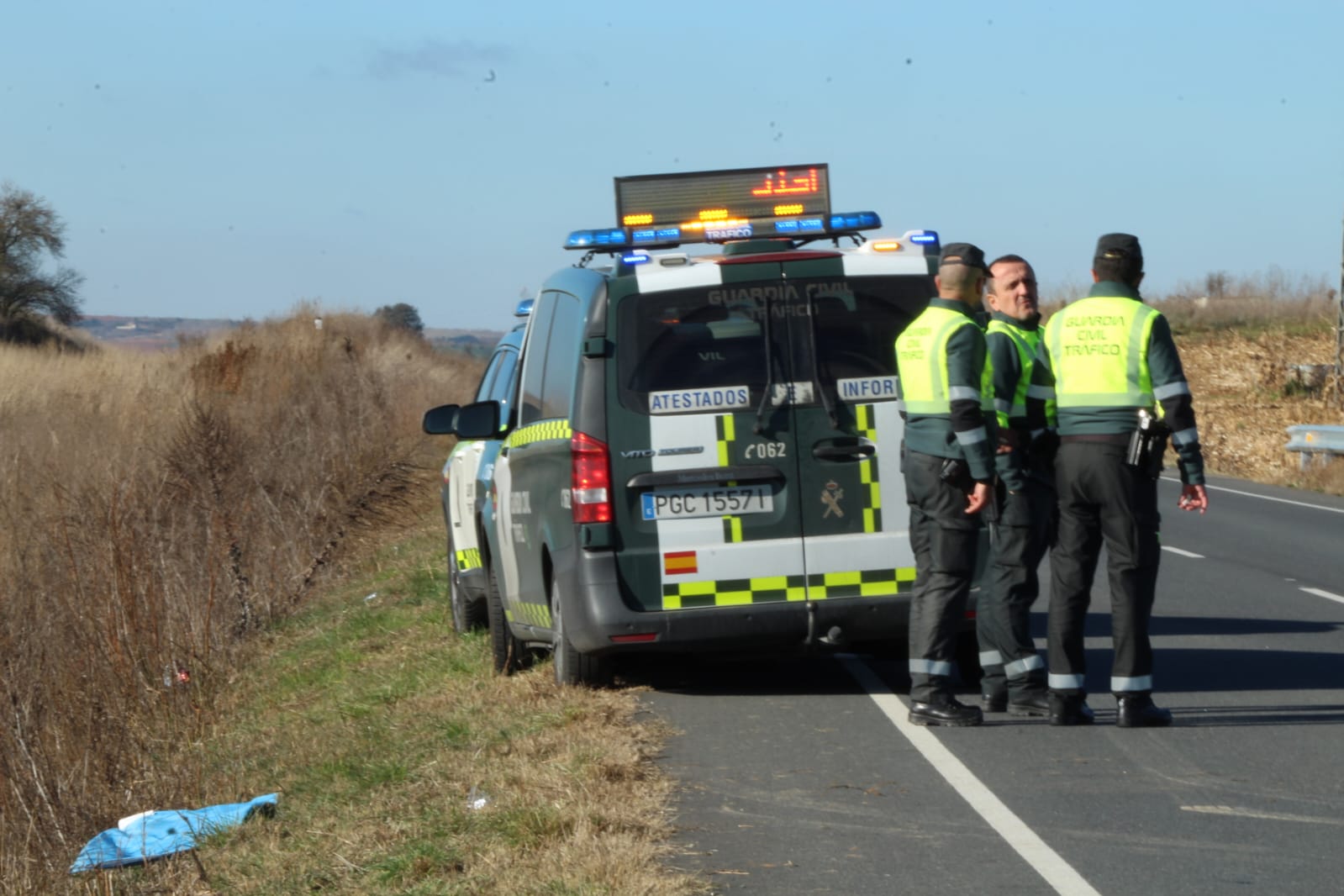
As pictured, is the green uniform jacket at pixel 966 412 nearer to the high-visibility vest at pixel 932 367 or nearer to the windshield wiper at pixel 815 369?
the high-visibility vest at pixel 932 367

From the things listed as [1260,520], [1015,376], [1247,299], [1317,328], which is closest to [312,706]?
[1015,376]

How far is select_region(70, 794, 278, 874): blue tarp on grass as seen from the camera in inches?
281

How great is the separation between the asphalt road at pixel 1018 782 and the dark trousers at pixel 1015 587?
24 cm

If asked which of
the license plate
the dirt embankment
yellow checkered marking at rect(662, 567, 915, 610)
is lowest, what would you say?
the dirt embankment

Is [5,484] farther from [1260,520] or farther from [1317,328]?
[1317,328]

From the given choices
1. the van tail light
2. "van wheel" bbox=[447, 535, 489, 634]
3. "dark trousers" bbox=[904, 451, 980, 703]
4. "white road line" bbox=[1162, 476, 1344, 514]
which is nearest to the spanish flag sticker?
the van tail light

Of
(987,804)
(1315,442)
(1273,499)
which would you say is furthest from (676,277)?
(1315,442)

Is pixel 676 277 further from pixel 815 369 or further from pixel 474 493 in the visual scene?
pixel 474 493

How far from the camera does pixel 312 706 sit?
10.2m

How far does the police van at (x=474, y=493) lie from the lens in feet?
35.5

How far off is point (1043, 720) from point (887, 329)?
1914mm

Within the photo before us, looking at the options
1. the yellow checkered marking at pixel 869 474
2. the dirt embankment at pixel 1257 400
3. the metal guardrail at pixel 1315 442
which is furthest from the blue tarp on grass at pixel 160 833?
the metal guardrail at pixel 1315 442

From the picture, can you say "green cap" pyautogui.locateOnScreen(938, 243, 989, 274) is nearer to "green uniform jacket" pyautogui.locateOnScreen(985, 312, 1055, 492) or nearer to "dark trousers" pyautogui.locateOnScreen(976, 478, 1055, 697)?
"green uniform jacket" pyautogui.locateOnScreen(985, 312, 1055, 492)

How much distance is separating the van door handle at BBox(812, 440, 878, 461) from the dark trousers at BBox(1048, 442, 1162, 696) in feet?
3.01
